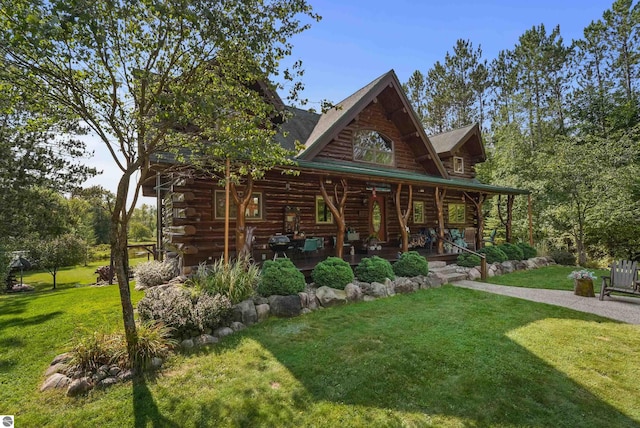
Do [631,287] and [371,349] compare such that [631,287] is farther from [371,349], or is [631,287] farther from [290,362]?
[290,362]

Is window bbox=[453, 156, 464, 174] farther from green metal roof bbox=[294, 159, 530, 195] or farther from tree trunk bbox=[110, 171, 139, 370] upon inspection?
tree trunk bbox=[110, 171, 139, 370]

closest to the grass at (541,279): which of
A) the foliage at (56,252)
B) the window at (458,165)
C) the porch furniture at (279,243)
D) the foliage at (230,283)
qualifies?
the window at (458,165)

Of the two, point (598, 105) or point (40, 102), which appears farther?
point (598, 105)

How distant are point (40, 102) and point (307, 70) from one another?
393 centimetres

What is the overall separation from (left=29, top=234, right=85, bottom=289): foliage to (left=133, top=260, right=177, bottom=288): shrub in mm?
10322

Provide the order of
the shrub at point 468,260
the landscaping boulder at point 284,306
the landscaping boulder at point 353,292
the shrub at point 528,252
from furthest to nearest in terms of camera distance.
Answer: the shrub at point 528,252 → the shrub at point 468,260 → the landscaping boulder at point 353,292 → the landscaping boulder at point 284,306

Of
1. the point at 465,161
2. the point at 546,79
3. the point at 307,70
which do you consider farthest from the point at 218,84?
the point at 546,79

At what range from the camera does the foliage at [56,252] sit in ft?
56.3

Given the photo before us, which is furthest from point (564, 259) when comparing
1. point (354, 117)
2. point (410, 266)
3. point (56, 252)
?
point (56, 252)

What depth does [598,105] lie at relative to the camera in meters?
22.2

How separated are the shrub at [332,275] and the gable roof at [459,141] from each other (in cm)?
1147

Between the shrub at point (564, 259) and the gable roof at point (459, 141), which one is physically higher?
the gable roof at point (459, 141)

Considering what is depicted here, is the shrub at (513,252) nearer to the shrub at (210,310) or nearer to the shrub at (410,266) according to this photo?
the shrub at (410,266)

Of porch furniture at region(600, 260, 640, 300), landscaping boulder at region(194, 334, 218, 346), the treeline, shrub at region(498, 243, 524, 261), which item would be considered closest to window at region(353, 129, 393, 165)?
shrub at region(498, 243, 524, 261)
